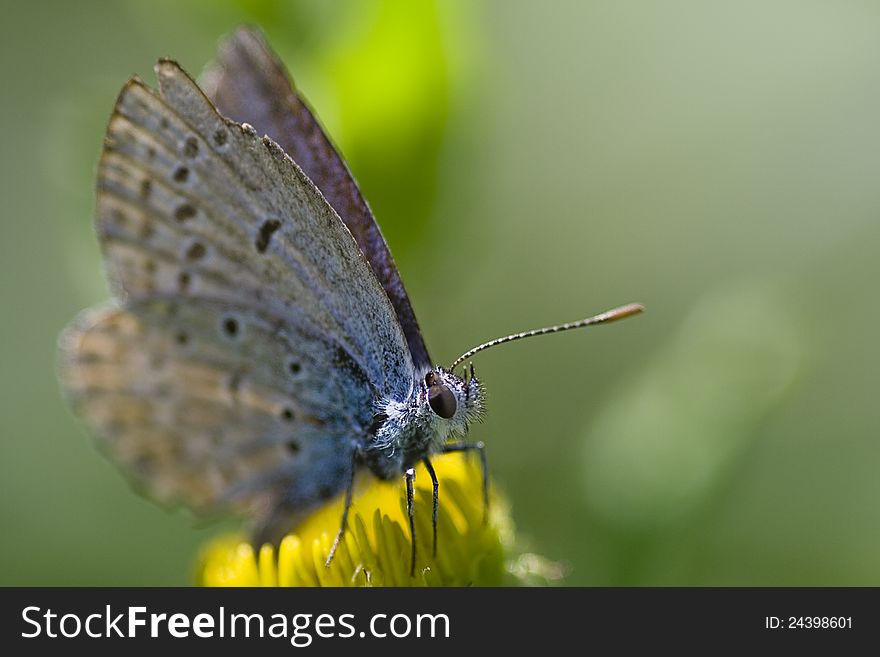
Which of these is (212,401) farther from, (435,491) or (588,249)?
(588,249)

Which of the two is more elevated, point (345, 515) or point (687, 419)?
point (687, 419)

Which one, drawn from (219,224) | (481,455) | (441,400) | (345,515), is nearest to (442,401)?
(441,400)

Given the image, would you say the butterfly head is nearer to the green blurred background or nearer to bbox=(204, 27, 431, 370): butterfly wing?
bbox=(204, 27, 431, 370): butterfly wing

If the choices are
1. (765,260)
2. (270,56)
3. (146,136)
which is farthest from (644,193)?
(146,136)

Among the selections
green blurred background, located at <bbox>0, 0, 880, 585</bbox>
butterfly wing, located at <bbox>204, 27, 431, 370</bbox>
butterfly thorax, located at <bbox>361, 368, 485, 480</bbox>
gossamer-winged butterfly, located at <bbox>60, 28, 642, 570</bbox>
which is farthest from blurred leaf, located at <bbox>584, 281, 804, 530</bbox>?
butterfly wing, located at <bbox>204, 27, 431, 370</bbox>

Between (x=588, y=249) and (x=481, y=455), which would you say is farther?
(x=588, y=249)

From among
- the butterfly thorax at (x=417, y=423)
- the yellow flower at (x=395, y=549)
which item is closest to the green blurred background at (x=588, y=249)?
the yellow flower at (x=395, y=549)

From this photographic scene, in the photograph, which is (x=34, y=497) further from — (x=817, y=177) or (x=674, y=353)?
(x=817, y=177)

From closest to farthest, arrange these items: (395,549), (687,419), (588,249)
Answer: (395,549) < (687,419) < (588,249)
